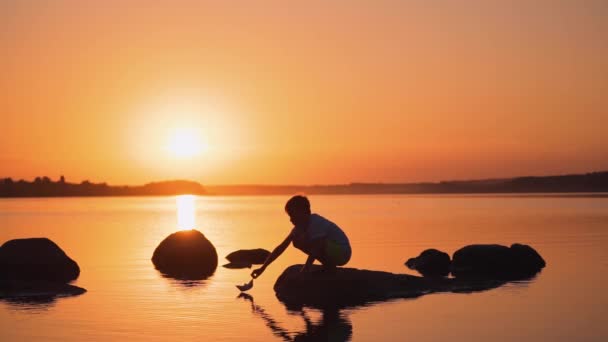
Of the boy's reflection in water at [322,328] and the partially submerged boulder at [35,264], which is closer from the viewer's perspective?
the boy's reflection in water at [322,328]

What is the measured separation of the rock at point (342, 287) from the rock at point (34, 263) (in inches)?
309

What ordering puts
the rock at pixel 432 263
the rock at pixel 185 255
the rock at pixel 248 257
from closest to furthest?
1. the rock at pixel 432 263
2. the rock at pixel 185 255
3. the rock at pixel 248 257

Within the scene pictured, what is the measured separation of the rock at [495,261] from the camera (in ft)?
83.7

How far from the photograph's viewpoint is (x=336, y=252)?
59.5 feet

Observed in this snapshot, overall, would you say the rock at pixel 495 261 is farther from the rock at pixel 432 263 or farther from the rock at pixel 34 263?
the rock at pixel 34 263

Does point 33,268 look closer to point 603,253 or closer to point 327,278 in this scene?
point 327,278

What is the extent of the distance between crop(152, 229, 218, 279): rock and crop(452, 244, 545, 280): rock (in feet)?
26.6

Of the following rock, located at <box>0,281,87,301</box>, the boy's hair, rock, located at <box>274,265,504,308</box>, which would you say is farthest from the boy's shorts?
rock, located at <box>0,281,87,301</box>

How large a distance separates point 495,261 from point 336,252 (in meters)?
9.52

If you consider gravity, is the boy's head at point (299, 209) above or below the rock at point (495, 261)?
above

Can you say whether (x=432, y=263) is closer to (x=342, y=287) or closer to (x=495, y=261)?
(x=495, y=261)

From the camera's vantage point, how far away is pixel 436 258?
26.9 meters

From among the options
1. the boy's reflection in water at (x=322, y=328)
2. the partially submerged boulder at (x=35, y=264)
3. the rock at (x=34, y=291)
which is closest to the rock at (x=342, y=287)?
the boy's reflection in water at (x=322, y=328)

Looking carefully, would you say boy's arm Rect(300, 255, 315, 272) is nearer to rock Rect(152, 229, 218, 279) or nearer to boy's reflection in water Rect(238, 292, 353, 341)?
boy's reflection in water Rect(238, 292, 353, 341)
